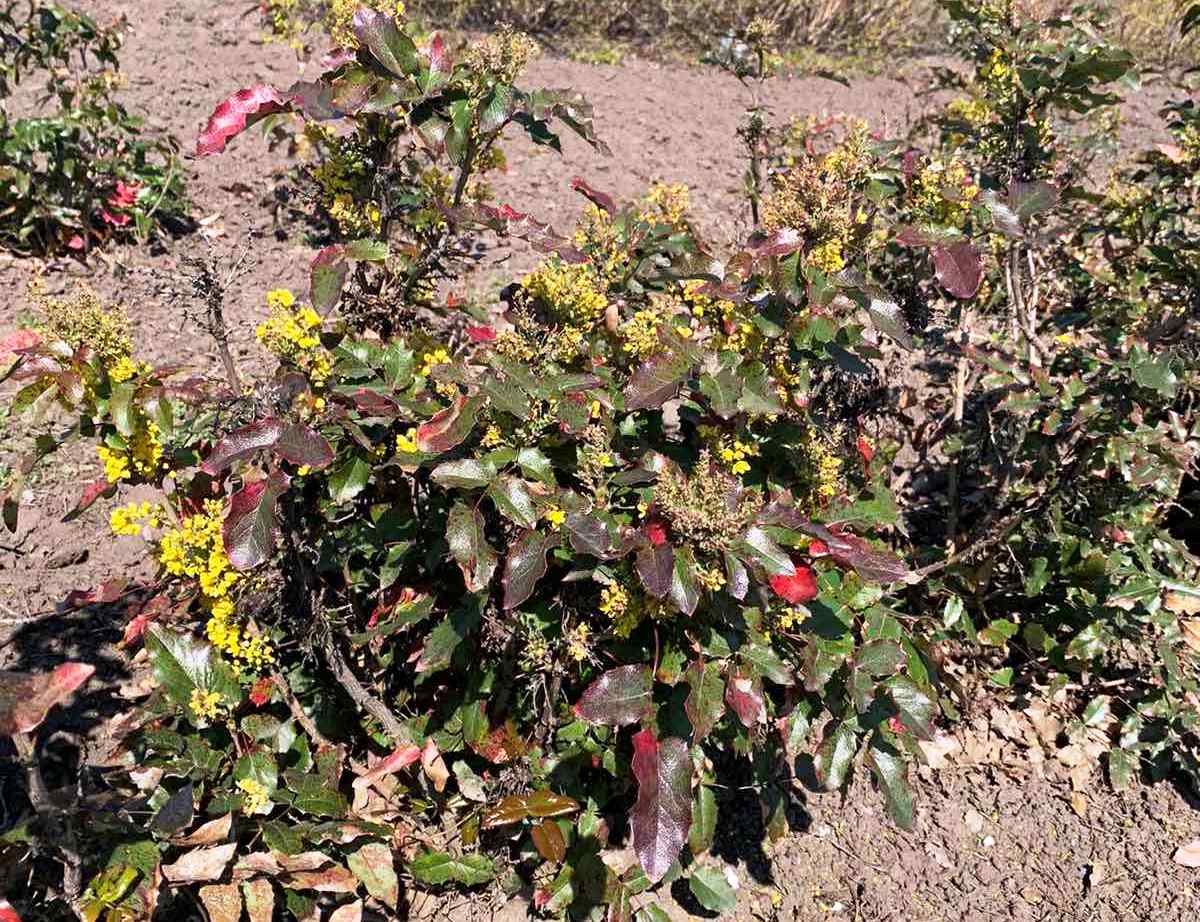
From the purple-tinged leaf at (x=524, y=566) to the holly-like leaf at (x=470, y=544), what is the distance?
0.05 m

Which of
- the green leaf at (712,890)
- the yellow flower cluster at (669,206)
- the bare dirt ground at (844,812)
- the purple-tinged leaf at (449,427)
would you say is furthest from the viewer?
the yellow flower cluster at (669,206)

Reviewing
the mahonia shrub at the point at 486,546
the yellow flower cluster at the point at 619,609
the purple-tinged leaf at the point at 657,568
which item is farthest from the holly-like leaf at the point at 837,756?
the purple-tinged leaf at the point at 657,568

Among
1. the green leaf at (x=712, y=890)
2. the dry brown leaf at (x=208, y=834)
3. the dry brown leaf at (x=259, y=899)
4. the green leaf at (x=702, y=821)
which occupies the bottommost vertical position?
the green leaf at (x=712, y=890)

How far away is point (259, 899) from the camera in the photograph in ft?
5.12

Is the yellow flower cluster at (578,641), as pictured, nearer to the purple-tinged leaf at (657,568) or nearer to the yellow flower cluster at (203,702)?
the purple-tinged leaf at (657,568)

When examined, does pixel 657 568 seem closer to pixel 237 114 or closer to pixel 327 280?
pixel 327 280

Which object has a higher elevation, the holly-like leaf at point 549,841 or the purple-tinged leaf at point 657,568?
the purple-tinged leaf at point 657,568

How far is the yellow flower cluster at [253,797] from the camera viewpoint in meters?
1.62

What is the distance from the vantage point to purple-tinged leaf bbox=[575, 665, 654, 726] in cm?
148

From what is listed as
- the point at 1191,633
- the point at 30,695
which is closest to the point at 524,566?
the point at 30,695

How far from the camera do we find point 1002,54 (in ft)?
7.07

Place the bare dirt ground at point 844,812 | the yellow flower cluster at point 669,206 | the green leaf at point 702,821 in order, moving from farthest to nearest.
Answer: the yellow flower cluster at point 669,206 → the bare dirt ground at point 844,812 → the green leaf at point 702,821

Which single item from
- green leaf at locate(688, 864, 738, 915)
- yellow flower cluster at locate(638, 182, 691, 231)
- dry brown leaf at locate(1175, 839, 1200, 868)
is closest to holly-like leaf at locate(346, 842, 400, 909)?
green leaf at locate(688, 864, 738, 915)

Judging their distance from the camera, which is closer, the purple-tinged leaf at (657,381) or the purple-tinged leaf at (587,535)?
the purple-tinged leaf at (587,535)
